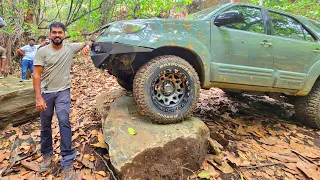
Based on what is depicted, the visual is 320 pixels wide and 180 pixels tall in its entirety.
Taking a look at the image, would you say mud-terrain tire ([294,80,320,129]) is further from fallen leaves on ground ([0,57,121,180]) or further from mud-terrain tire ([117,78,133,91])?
fallen leaves on ground ([0,57,121,180])

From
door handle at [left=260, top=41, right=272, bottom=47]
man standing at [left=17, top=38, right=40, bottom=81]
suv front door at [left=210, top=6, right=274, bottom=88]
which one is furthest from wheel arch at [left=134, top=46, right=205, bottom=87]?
man standing at [left=17, top=38, right=40, bottom=81]

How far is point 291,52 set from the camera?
367cm

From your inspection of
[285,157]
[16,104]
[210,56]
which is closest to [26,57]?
[16,104]

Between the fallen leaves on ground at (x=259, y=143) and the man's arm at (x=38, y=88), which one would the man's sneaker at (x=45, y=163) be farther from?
the fallen leaves on ground at (x=259, y=143)

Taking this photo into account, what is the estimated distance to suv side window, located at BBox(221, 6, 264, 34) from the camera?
350 cm

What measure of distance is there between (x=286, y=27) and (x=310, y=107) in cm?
144

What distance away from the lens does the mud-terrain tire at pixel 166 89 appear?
9.44ft

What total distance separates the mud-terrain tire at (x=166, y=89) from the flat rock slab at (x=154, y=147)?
0.17m

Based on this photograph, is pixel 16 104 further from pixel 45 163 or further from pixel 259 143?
pixel 259 143

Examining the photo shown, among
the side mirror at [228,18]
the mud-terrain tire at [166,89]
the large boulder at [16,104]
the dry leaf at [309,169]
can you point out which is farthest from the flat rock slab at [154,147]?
the large boulder at [16,104]

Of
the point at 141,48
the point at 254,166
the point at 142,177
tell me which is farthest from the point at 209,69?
the point at 142,177

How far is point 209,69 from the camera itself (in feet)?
10.4

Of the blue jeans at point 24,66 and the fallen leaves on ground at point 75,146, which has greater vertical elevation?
the blue jeans at point 24,66

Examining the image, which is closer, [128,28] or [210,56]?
[128,28]
